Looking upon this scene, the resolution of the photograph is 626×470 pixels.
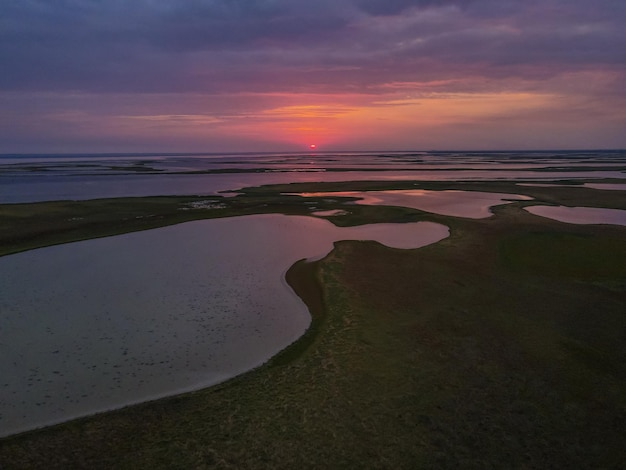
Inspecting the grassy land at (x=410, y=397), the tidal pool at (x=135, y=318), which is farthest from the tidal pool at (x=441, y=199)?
the grassy land at (x=410, y=397)

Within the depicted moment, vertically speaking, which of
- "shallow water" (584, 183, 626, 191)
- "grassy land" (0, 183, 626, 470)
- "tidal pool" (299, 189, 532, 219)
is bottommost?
"tidal pool" (299, 189, 532, 219)

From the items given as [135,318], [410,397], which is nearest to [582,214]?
[410,397]

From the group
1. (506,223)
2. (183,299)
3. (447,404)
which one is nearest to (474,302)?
(447,404)

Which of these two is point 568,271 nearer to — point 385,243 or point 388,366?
point 385,243

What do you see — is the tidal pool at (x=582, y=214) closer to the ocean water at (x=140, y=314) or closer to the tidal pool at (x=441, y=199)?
the tidal pool at (x=441, y=199)

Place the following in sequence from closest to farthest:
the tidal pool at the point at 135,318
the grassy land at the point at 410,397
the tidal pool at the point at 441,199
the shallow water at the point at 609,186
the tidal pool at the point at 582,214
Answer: the grassy land at the point at 410,397
the tidal pool at the point at 135,318
the tidal pool at the point at 582,214
the tidal pool at the point at 441,199
the shallow water at the point at 609,186

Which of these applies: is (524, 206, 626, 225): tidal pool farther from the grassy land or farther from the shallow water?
the shallow water

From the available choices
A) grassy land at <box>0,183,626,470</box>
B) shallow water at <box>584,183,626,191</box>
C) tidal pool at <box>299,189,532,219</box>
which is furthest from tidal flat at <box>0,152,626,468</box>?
shallow water at <box>584,183,626,191</box>
